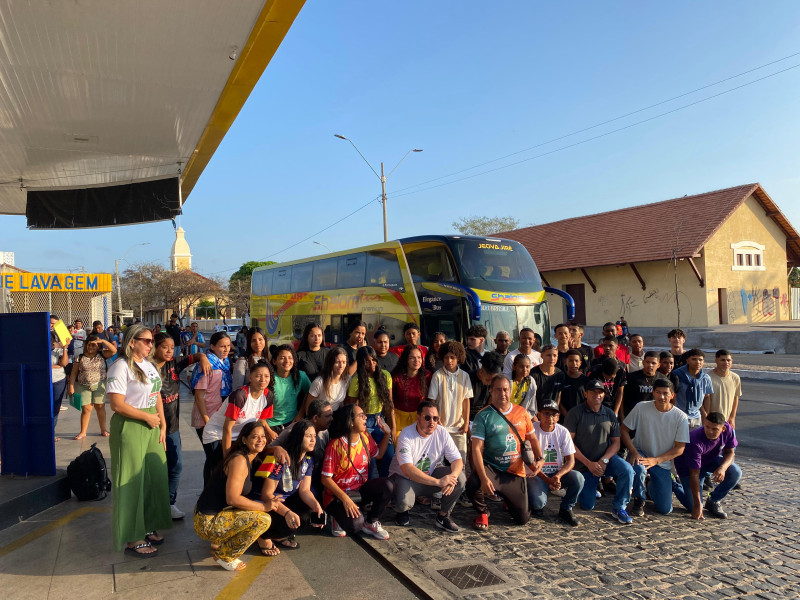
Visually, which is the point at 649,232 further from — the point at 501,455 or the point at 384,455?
the point at 384,455

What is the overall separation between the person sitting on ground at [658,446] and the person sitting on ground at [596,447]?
0.60 ft

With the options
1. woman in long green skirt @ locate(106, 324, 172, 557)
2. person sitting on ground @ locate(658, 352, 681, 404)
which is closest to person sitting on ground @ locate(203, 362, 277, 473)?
woman in long green skirt @ locate(106, 324, 172, 557)

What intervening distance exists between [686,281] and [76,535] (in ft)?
92.7

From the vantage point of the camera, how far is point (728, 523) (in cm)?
516

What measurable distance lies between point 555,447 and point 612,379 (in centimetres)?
117

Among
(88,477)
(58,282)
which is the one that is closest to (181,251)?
(58,282)

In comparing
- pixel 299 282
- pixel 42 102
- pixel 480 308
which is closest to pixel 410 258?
pixel 480 308

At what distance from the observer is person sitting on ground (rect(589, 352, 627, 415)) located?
6.11m

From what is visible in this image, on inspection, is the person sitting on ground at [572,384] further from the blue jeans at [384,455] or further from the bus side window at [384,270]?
the bus side window at [384,270]

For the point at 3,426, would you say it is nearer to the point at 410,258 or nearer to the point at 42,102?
the point at 42,102

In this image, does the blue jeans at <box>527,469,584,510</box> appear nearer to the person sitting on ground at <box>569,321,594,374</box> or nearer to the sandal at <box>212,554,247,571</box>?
the person sitting on ground at <box>569,321,594,374</box>

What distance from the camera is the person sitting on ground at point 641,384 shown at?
238 inches

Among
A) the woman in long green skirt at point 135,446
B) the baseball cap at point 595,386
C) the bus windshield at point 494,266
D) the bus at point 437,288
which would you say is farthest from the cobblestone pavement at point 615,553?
the bus windshield at point 494,266

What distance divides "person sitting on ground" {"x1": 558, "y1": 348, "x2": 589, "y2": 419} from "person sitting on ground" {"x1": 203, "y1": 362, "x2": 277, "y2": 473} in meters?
3.05
